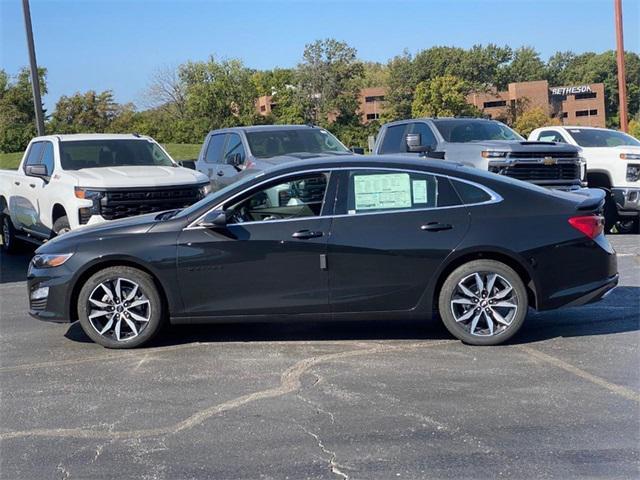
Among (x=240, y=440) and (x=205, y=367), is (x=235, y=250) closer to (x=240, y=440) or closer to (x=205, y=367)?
(x=205, y=367)

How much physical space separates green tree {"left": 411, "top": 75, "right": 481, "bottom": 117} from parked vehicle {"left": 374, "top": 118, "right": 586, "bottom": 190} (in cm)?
6618

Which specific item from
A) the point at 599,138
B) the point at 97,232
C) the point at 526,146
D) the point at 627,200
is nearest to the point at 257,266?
the point at 97,232

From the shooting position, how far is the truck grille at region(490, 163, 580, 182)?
469 inches

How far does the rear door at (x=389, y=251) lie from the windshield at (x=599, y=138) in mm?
9369

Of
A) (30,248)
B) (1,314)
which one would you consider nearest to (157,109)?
(30,248)

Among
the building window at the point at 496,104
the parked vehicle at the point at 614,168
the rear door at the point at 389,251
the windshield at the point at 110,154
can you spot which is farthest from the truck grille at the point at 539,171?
the building window at the point at 496,104

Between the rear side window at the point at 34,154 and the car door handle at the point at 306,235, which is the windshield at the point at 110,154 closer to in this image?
the rear side window at the point at 34,154

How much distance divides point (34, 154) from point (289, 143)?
14.0ft

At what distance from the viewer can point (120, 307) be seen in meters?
6.26

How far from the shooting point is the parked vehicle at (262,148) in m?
12.6

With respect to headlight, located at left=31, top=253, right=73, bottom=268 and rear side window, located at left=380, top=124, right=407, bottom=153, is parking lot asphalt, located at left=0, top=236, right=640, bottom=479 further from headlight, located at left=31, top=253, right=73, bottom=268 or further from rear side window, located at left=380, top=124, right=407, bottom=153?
rear side window, located at left=380, top=124, right=407, bottom=153

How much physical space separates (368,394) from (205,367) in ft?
4.67

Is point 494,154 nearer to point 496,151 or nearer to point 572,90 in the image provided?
point 496,151

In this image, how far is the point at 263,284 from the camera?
6.12 meters
